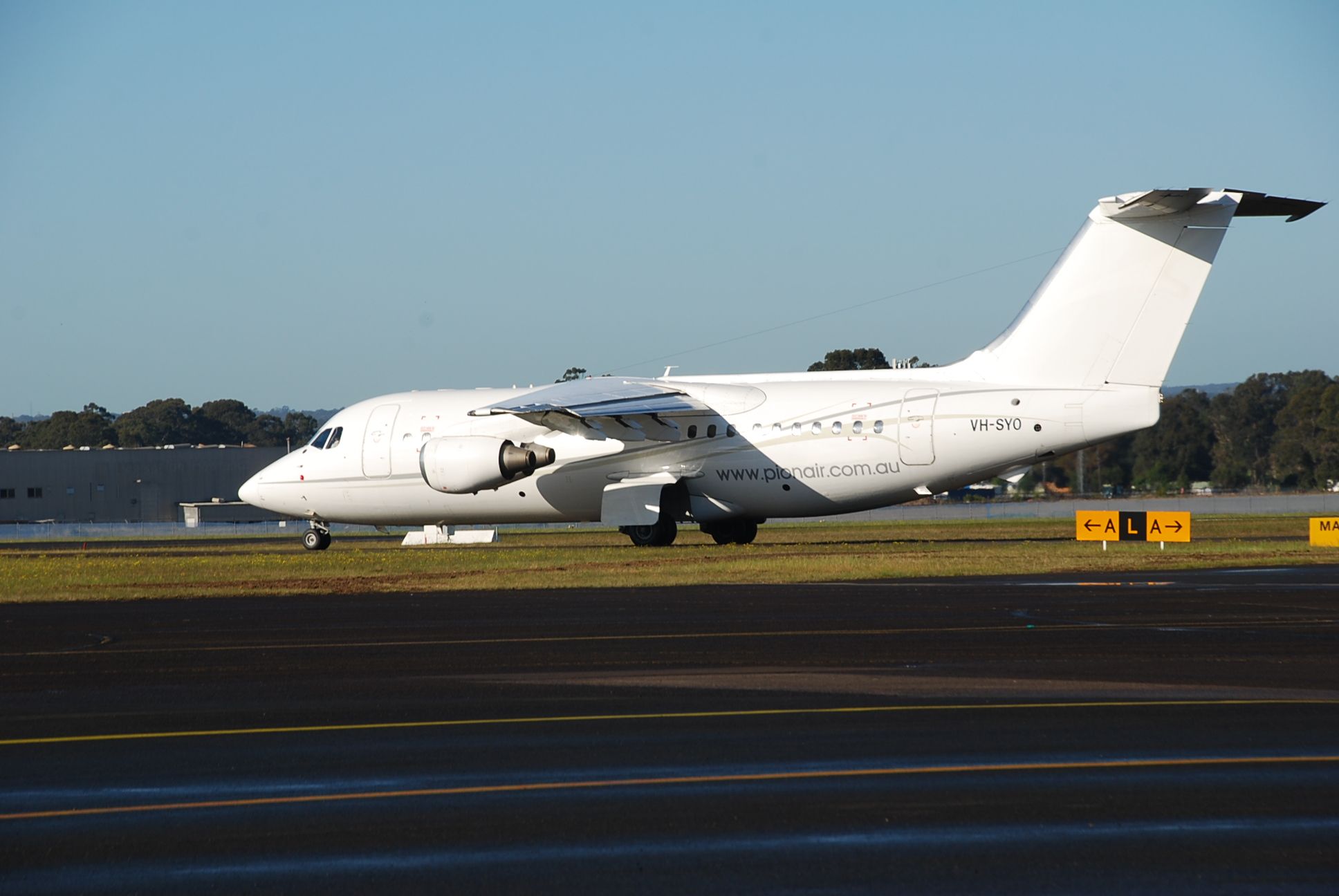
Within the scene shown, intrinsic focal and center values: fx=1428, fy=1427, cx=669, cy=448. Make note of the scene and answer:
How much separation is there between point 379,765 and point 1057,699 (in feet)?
17.3

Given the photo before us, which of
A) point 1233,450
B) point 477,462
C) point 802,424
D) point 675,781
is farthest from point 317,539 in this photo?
point 1233,450

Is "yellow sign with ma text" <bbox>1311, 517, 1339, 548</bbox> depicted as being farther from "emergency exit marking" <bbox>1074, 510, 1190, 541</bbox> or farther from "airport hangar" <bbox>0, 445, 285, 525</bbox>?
"airport hangar" <bbox>0, 445, 285, 525</bbox>

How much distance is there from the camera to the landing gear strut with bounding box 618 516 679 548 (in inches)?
1346

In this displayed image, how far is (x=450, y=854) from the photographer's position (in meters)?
7.02

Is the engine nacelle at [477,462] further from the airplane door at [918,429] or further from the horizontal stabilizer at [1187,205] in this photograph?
the horizontal stabilizer at [1187,205]

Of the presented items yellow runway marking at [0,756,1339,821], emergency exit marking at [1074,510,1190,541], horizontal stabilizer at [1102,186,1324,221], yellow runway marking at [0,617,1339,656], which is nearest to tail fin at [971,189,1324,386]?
horizontal stabilizer at [1102,186,1324,221]

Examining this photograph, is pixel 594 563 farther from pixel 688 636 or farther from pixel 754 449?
pixel 688 636

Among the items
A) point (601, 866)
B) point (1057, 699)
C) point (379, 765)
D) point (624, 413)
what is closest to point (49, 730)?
point (379, 765)

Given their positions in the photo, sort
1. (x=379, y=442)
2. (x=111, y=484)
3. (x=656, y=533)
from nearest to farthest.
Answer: (x=656, y=533) → (x=379, y=442) → (x=111, y=484)

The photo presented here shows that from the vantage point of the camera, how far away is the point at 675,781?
8523 millimetres

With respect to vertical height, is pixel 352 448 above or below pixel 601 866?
above

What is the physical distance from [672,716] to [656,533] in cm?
2342

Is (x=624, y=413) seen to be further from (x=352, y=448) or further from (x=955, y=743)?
(x=955, y=743)

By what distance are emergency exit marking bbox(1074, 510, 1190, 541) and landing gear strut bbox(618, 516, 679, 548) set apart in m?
9.52
